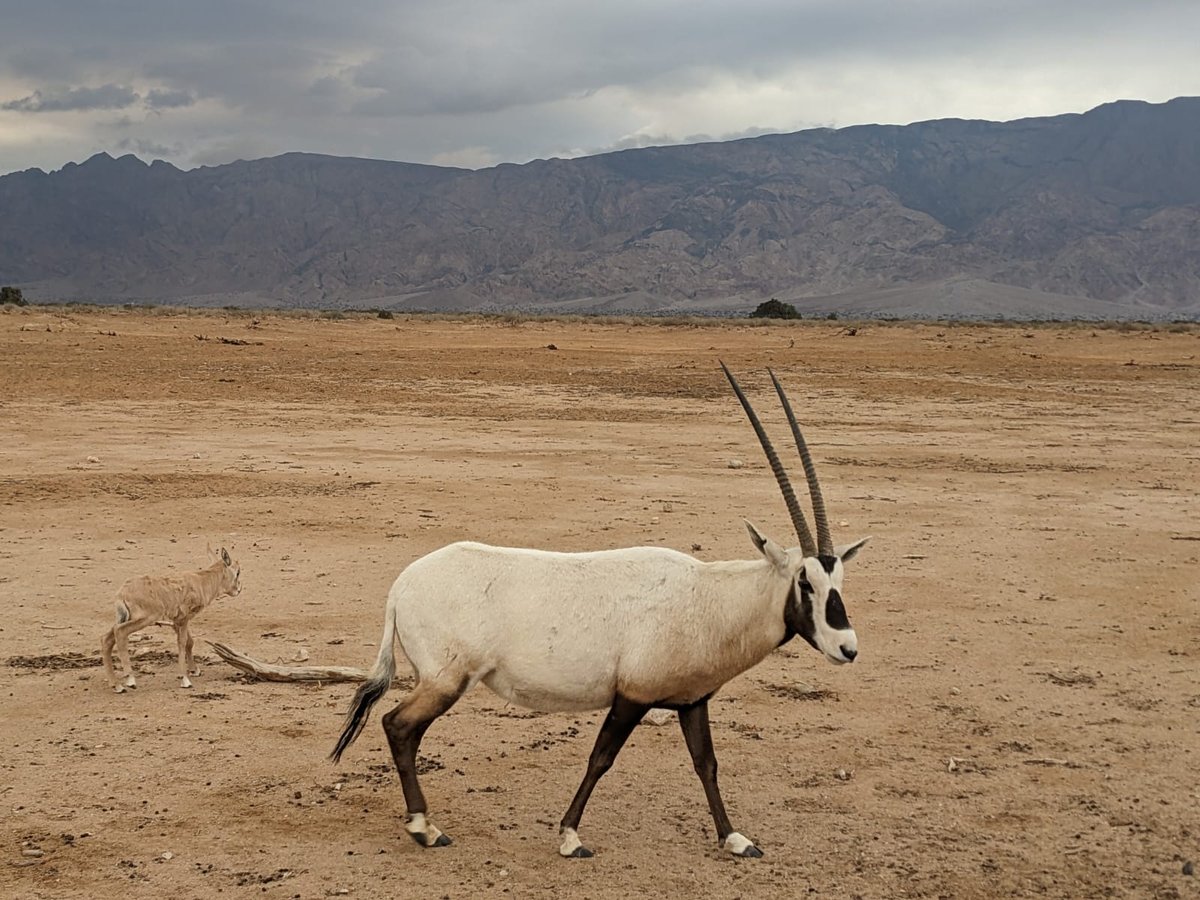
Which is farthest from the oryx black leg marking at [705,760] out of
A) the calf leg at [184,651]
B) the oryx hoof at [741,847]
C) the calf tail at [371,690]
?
the calf leg at [184,651]

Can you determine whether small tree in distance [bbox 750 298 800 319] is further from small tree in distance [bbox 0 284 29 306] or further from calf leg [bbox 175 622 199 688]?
calf leg [bbox 175 622 199 688]

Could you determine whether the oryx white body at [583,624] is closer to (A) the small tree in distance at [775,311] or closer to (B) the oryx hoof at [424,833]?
(B) the oryx hoof at [424,833]

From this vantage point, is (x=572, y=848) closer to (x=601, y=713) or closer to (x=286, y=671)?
(x=601, y=713)

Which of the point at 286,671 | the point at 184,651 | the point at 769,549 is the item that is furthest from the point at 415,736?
the point at 184,651

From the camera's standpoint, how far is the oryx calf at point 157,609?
840 centimetres

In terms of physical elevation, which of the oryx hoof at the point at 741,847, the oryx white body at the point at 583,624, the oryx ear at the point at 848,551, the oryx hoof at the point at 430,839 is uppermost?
the oryx ear at the point at 848,551

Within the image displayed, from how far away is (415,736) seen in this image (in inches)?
242

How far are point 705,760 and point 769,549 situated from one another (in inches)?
43.4

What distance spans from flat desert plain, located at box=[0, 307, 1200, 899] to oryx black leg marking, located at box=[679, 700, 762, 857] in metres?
0.14

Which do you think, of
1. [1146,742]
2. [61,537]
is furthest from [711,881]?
[61,537]

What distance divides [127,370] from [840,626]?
27452mm

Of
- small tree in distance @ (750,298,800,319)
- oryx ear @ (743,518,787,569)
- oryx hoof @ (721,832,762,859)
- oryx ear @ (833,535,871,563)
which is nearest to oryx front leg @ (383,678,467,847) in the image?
oryx hoof @ (721,832,762,859)

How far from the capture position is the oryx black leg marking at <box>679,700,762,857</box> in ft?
Answer: 20.6

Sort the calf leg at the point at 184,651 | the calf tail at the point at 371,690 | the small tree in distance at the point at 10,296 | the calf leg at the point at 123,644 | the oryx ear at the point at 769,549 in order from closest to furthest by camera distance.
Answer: the oryx ear at the point at 769,549 → the calf tail at the point at 371,690 → the calf leg at the point at 123,644 → the calf leg at the point at 184,651 → the small tree in distance at the point at 10,296
